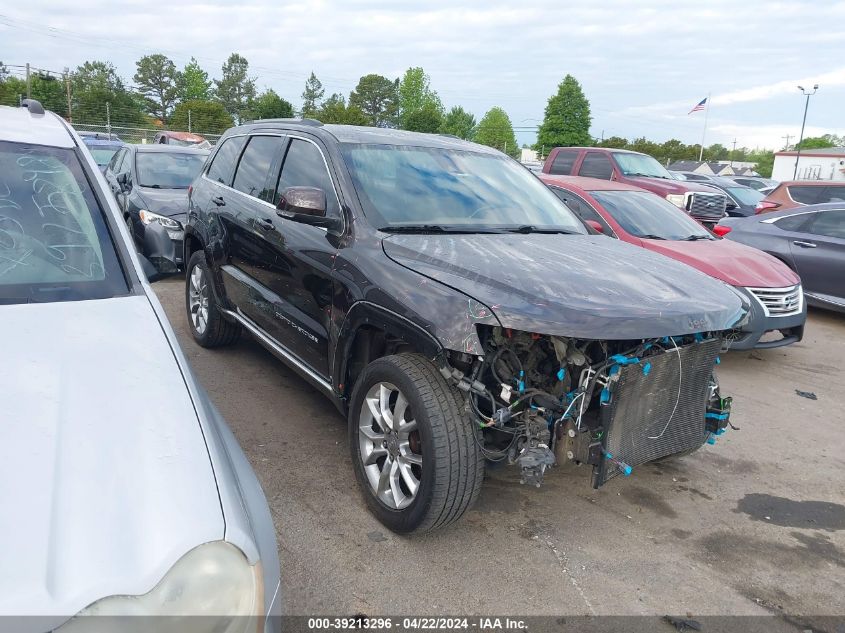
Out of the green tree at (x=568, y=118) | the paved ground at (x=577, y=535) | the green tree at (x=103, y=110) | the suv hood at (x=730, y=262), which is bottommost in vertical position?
the paved ground at (x=577, y=535)

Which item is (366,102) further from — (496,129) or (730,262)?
(730,262)

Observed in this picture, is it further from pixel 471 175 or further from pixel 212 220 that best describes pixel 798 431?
pixel 212 220

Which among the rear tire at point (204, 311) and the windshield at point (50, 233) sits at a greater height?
the windshield at point (50, 233)

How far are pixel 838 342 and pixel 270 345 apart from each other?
6642 millimetres

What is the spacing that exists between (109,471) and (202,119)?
2050 inches

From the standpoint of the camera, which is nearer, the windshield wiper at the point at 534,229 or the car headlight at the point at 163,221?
the windshield wiper at the point at 534,229

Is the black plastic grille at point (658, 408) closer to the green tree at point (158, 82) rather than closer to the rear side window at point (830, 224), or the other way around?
the rear side window at point (830, 224)

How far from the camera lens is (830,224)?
844 cm

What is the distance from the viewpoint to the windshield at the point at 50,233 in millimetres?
2357

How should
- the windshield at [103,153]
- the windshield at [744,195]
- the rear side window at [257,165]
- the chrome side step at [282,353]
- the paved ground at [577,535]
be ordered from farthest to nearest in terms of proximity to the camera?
the windshield at [744,195] < the windshield at [103,153] < the rear side window at [257,165] < the chrome side step at [282,353] < the paved ground at [577,535]

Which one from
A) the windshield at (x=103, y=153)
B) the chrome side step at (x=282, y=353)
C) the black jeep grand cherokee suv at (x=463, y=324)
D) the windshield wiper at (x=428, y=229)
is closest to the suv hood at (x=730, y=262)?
the black jeep grand cherokee suv at (x=463, y=324)

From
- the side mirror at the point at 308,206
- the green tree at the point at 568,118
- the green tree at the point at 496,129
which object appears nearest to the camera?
the side mirror at the point at 308,206

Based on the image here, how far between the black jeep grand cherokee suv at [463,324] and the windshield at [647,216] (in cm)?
306

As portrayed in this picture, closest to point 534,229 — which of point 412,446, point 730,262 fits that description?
point 412,446
